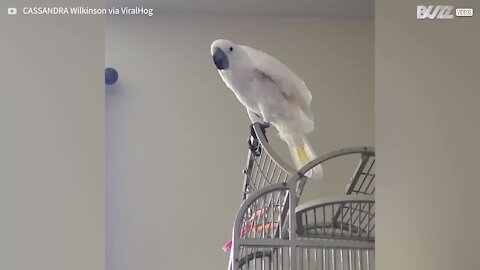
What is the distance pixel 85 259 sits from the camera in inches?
30.8

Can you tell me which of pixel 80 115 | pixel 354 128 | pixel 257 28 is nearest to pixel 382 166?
pixel 354 128

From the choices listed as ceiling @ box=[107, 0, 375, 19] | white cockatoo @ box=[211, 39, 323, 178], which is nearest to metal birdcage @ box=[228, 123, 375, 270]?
white cockatoo @ box=[211, 39, 323, 178]

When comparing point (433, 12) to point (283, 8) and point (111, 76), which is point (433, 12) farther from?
point (111, 76)

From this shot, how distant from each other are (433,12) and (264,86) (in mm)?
259

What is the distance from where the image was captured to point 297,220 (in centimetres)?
88

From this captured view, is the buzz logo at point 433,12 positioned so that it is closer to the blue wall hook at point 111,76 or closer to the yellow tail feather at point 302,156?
the yellow tail feather at point 302,156

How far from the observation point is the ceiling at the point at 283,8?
2.89 feet

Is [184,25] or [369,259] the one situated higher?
[184,25]

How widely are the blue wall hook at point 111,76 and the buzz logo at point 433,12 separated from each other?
43cm

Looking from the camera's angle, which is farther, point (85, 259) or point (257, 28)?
point (257, 28)

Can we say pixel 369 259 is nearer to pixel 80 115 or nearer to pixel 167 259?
pixel 167 259

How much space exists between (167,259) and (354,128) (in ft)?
1.13

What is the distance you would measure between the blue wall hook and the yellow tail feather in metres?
0.30

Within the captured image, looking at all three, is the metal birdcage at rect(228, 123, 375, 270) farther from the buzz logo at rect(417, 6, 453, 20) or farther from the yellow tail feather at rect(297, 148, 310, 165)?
the buzz logo at rect(417, 6, 453, 20)
